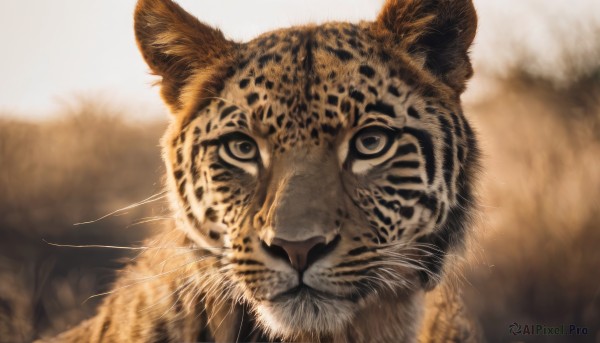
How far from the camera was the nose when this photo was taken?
3.67m

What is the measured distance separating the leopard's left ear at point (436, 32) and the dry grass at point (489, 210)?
1.87 metres

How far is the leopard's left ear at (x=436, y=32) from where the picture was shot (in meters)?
4.56

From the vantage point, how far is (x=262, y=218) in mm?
3951

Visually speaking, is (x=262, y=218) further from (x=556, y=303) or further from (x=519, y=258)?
(x=519, y=258)

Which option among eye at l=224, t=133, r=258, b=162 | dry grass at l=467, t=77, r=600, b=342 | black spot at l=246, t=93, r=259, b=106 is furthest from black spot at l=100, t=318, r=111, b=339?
dry grass at l=467, t=77, r=600, b=342

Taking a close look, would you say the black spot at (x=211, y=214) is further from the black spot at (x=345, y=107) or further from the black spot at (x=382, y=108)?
the black spot at (x=382, y=108)

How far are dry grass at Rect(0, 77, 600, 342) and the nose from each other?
1456mm

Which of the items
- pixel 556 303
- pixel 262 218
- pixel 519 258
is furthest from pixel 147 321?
pixel 519 258

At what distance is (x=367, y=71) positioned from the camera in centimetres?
434

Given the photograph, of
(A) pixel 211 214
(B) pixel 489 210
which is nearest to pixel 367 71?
(A) pixel 211 214

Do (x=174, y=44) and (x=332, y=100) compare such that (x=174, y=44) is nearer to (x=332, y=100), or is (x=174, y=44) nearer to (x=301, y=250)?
(x=332, y=100)

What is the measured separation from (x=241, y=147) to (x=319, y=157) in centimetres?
53

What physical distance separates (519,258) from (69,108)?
831 cm

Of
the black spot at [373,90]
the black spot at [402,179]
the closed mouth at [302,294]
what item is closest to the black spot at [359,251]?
the closed mouth at [302,294]
